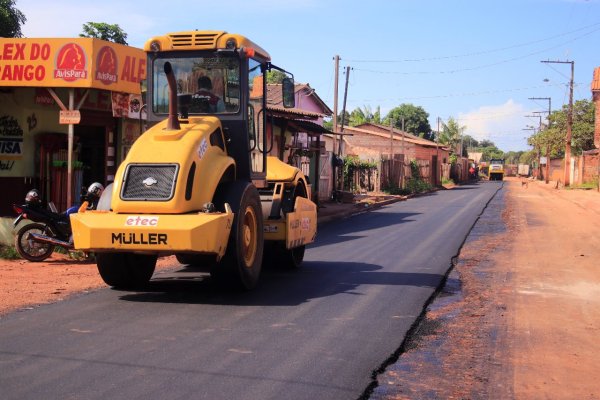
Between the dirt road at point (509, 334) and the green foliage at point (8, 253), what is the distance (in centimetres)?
726

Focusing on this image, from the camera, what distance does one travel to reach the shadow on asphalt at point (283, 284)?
8.75 m

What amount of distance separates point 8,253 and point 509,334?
8.65 meters

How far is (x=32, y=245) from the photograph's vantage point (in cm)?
1217

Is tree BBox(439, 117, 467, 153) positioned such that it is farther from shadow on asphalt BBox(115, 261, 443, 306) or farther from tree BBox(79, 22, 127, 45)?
shadow on asphalt BBox(115, 261, 443, 306)

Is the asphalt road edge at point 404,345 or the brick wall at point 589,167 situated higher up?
the brick wall at point 589,167

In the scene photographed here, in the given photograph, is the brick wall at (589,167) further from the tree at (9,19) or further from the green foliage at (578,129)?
the tree at (9,19)

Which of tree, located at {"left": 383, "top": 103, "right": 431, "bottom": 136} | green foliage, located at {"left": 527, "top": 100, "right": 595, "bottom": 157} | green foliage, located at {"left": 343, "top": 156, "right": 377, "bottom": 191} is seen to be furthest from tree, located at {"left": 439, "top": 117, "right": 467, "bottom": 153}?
green foliage, located at {"left": 343, "top": 156, "right": 377, "bottom": 191}

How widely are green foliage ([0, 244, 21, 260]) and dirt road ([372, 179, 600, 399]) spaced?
726 centimetres

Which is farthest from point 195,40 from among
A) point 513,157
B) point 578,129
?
point 513,157

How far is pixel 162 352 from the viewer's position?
20.2ft

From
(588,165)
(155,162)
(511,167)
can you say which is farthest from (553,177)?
(155,162)

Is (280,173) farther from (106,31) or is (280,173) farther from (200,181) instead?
(106,31)

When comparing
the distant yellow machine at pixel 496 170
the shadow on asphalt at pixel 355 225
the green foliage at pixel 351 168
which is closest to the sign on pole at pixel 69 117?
the shadow on asphalt at pixel 355 225

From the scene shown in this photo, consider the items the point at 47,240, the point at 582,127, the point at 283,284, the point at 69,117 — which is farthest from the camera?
the point at 582,127
